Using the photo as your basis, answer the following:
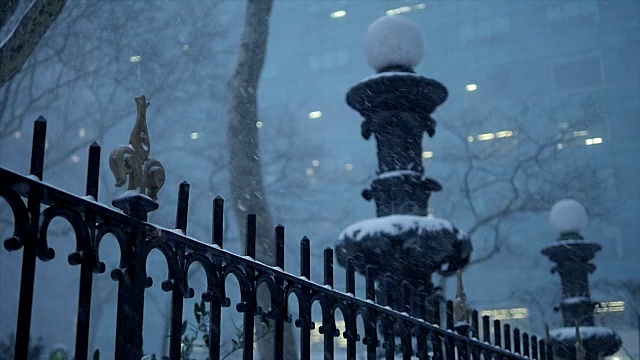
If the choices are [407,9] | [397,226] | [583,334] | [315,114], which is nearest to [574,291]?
[583,334]

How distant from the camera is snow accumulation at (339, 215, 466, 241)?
4.91m

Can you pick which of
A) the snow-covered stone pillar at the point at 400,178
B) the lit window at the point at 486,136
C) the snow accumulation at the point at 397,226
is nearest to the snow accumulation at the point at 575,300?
the snow-covered stone pillar at the point at 400,178

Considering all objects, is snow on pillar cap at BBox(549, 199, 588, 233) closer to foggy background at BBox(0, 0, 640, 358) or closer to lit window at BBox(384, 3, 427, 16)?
foggy background at BBox(0, 0, 640, 358)

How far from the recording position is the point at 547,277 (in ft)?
149

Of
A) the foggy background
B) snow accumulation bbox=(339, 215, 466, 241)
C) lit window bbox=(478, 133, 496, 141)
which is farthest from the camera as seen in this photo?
lit window bbox=(478, 133, 496, 141)

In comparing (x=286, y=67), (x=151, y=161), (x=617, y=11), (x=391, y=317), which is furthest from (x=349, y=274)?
(x=286, y=67)

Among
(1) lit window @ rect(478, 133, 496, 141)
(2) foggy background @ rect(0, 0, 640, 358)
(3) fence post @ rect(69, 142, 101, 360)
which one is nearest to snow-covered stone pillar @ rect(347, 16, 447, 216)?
(3) fence post @ rect(69, 142, 101, 360)

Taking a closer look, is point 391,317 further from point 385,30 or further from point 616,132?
point 616,132

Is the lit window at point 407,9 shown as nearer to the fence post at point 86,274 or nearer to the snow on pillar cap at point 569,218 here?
the snow on pillar cap at point 569,218

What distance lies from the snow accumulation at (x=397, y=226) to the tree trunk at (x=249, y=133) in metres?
8.82

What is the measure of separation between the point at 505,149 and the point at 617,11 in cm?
1606

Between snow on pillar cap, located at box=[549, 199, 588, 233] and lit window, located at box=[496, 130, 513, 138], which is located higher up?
lit window, located at box=[496, 130, 513, 138]

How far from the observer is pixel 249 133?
1457 cm

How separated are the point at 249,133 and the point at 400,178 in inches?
375
